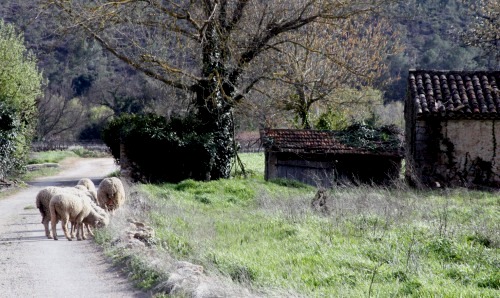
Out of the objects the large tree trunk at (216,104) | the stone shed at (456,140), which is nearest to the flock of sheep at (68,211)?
the large tree trunk at (216,104)

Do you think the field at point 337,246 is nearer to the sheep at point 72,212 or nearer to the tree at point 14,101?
the sheep at point 72,212

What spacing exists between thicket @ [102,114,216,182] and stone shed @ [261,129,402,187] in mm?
3850

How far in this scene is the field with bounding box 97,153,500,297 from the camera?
9.15 metres

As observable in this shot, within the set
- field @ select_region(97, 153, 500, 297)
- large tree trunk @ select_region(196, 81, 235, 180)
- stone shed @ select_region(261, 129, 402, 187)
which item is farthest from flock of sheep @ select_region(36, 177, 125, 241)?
stone shed @ select_region(261, 129, 402, 187)

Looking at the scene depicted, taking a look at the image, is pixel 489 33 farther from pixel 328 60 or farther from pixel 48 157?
pixel 48 157

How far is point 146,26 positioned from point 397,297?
65.2 feet

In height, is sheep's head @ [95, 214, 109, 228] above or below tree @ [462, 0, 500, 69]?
below

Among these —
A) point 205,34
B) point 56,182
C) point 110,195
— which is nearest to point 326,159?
point 205,34

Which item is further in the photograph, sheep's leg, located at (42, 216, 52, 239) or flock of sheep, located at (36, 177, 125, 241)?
sheep's leg, located at (42, 216, 52, 239)

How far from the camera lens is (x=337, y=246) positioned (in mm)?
11883

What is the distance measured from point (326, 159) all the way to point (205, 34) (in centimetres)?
848

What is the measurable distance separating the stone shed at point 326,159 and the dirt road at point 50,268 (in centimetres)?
1536

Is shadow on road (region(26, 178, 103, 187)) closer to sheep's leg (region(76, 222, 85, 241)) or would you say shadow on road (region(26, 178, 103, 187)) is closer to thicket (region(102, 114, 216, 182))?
thicket (region(102, 114, 216, 182))

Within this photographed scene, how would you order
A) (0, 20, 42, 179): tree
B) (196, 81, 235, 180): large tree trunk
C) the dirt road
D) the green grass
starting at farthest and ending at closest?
the green grass
(0, 20, 42, 179): tree
(196, 81, 235, 180): large tree trunk
the dirt road
